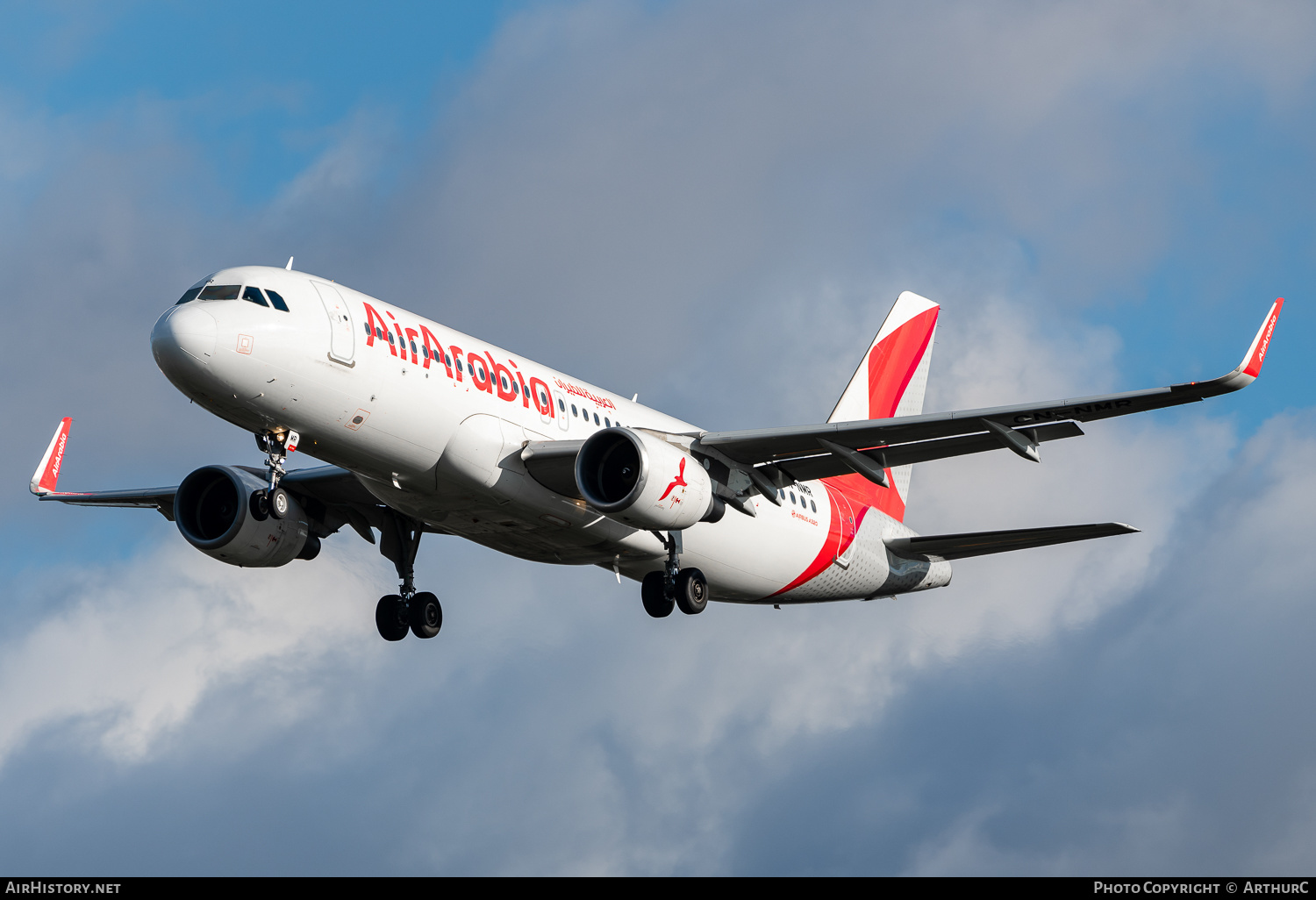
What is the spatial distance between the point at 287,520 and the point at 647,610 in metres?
8.82

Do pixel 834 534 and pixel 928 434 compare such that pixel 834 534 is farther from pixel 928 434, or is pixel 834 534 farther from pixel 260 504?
pixel 260 504

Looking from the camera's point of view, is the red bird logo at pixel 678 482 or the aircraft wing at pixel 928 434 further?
the red bird logo at pixel 678 482

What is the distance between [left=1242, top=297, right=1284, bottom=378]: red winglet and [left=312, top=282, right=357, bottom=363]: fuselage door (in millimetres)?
15871

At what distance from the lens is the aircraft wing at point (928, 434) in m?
27.1

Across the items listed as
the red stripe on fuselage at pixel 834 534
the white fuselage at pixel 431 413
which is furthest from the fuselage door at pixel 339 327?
the red stripe on fuselage at pixel 834 534

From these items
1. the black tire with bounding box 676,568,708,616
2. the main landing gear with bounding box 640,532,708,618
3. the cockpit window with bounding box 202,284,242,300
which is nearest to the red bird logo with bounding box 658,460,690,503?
the main landing gear with bounding box 640,532,708,618

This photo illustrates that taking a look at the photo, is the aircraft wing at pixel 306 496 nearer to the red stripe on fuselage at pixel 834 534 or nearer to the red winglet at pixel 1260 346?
the red stripe on fuselage at pixel 834 534

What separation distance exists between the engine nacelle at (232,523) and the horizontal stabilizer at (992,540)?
15236 millimetres

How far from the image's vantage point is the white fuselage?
27000 mm

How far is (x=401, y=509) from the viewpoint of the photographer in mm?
31719

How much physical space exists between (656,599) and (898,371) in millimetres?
14536

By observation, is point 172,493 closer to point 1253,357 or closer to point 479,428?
point 479,428
